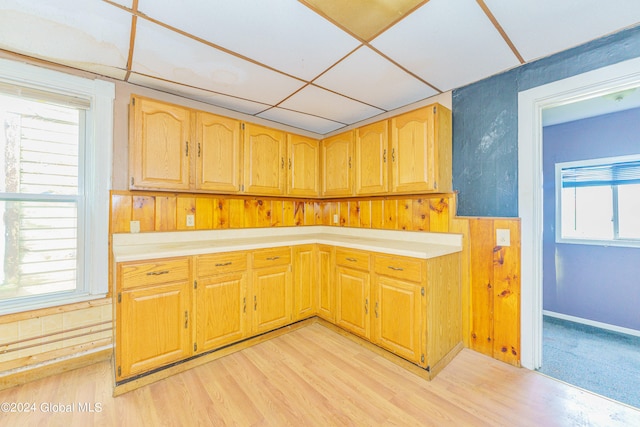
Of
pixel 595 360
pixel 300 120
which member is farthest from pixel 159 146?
pixel 595 360

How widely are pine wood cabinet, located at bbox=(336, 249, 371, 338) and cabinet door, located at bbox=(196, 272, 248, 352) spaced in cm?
90

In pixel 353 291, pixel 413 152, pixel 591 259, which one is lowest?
pixel 353 291

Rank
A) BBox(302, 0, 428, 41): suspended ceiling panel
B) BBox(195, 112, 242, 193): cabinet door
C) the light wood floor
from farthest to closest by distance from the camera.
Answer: BBox(195, 112, 242, 193): cabinet door < the light wood floor < BBox(302, 0, 428, 41): suspended ceiling panel

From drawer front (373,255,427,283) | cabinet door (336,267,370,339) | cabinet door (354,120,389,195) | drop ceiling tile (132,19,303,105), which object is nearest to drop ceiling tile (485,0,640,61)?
cabinet door (354,120,389,195)

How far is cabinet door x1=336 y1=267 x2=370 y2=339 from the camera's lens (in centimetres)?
237

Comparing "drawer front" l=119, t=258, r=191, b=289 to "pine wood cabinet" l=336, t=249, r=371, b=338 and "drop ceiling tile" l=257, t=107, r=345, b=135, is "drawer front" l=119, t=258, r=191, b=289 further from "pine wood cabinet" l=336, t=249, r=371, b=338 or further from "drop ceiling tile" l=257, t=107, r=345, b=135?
"drop ceiling tile" l=257, t=107, r=345, b=135

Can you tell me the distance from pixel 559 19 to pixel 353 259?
6.82ft

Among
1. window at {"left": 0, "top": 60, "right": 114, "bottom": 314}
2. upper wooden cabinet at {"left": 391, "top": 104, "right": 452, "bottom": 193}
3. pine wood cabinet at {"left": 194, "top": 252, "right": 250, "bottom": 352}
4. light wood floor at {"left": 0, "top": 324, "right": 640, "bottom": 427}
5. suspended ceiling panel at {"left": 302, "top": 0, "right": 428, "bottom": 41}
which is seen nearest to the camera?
suspended ceiling panel at {"left": 302, "top": 0, "right": 428, "bottom": 41}

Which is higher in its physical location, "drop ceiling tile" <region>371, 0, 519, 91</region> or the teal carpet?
"drop ceiling tile" <region>371, 0, 519, 91</region>

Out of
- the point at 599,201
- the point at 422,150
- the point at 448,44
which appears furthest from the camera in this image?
the point at 599,201

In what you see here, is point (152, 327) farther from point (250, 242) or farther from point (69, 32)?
point (69, 32)

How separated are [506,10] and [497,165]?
113 cm

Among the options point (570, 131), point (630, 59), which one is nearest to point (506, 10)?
point (630, 59)

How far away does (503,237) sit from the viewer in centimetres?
211
